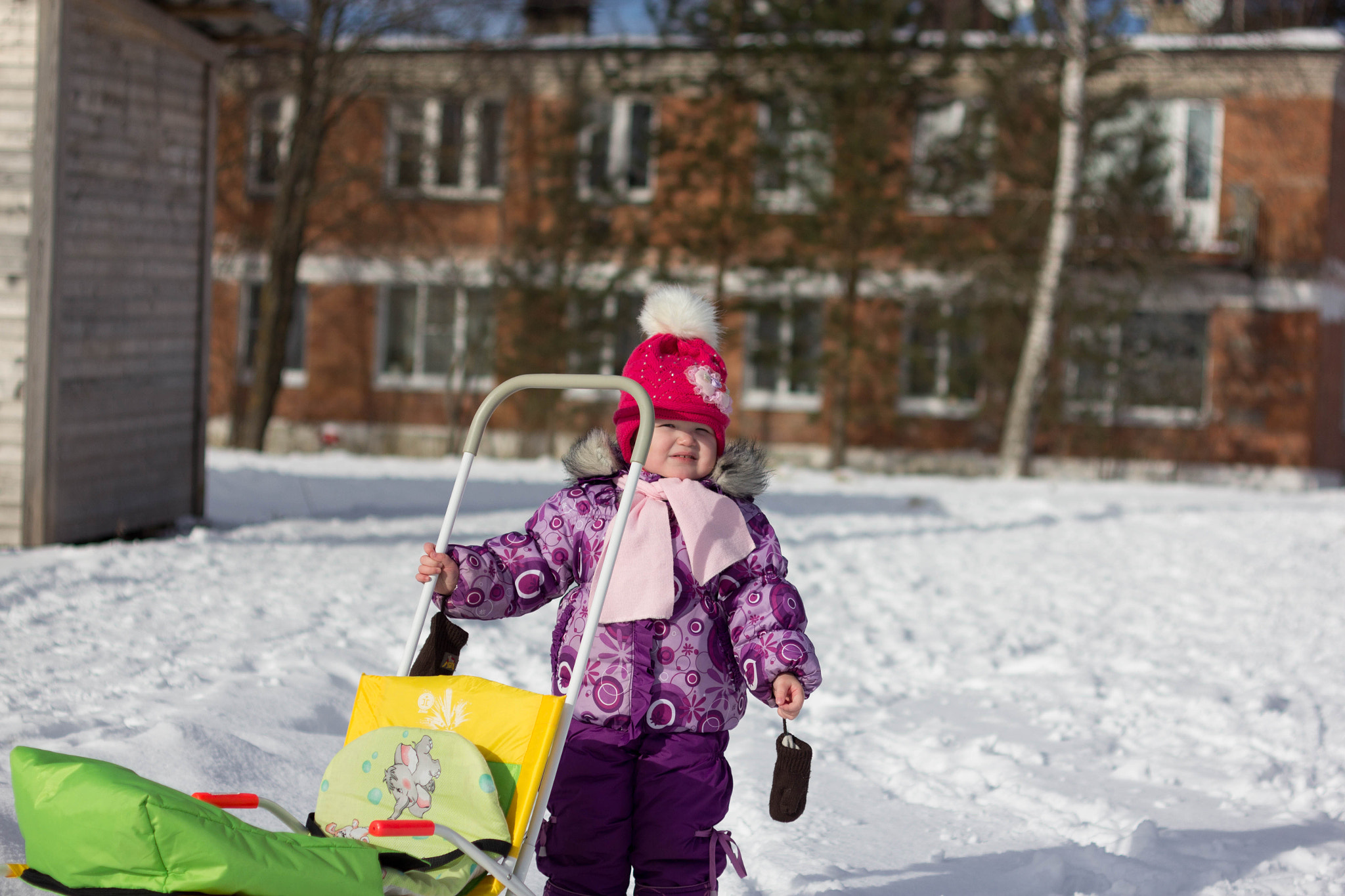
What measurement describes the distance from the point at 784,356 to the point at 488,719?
19658mm

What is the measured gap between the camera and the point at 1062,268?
1944 cm

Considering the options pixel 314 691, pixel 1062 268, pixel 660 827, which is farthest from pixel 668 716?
pixel 1062 268

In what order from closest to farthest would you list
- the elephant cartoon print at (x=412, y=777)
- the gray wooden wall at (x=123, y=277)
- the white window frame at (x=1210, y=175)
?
the elephant cartoon print at (x=412, y=777)
the gray wooden wall at (x=123, y=277)
the white window frame at (x=1210, y=175)

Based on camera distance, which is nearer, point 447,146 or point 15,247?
point 15,247

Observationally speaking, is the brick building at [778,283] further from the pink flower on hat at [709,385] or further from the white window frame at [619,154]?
the pink flower on hat at [709,385]

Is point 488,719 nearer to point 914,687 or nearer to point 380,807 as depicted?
point 380,807

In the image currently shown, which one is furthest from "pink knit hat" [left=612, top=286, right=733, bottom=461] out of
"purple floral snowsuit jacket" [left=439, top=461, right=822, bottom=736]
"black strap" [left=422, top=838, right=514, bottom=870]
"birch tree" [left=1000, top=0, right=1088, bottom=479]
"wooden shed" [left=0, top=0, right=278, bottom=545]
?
"birch tree" [left=1000, top=0, right=1088, bottom=479]

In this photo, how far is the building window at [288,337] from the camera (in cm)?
2442

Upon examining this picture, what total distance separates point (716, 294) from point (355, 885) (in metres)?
19.5

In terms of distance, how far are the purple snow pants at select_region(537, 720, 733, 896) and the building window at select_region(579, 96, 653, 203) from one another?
20.1m

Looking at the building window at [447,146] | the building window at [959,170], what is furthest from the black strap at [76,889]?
the building window at [447,146]

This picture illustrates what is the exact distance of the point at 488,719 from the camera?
2.76 m

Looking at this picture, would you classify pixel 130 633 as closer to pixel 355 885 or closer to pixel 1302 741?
pixel 355 885

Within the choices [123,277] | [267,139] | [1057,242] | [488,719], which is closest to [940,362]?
[1057,242]
